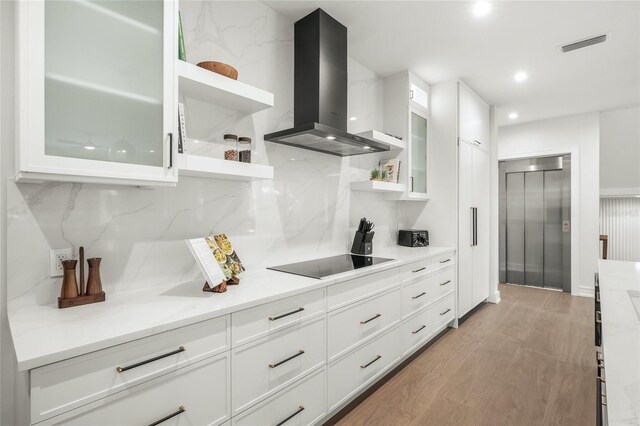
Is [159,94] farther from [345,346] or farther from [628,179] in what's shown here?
[628,179]

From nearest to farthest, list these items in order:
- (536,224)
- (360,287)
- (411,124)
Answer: (360,287), (411,124), (536,224)

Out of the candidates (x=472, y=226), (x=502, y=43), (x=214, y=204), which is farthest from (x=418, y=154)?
(x=214, y=204)

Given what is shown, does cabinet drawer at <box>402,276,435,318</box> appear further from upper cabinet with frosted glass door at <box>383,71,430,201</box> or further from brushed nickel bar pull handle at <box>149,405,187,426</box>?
brushed nickel bar pull handle at <box>149,405,187,426</box>

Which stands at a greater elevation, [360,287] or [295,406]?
[360,287]

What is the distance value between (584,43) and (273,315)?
334cm

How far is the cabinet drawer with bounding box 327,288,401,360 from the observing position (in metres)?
1.86

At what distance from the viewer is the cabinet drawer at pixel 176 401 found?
102 centimetres

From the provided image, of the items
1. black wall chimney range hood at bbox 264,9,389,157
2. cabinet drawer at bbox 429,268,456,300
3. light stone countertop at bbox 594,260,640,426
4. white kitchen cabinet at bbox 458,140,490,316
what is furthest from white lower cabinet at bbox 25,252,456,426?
white kitchen cabinet at bbox 458,140,490,316

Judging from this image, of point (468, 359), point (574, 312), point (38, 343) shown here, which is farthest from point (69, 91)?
point (574, 312)

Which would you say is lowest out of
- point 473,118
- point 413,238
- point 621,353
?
point 621,353

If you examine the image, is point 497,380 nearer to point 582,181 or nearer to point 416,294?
point 416,294

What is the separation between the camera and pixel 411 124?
11.0 ft

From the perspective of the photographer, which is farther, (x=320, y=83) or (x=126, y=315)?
(x=320, y=83)

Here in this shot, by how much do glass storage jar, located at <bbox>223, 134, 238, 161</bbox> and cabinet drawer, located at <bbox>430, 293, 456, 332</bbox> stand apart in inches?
87.1
